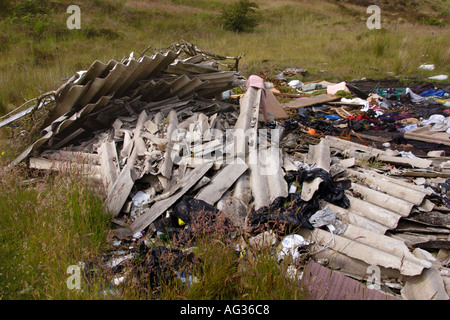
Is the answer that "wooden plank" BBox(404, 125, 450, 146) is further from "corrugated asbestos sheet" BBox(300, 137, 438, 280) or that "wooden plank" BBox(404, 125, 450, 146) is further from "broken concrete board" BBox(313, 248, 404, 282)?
"broken concrete board" BBox(313, 248, 404, 282)

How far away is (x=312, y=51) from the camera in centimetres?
1466

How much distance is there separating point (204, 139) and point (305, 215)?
197cm

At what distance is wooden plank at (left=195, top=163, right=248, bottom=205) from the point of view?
3805mm

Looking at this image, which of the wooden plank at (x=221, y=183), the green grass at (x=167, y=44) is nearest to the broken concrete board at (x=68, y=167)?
the wooden plank at (x=221, y=183)

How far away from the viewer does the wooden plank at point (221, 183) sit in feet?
12.5

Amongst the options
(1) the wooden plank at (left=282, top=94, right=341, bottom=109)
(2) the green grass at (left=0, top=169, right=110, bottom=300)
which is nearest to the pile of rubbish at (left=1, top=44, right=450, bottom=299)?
(2) the green grass at (left=0, top=169, right=110, bottom=300)

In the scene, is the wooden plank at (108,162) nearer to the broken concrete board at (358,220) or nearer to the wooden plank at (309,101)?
the broken concrete board at (358,220)

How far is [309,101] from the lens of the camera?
8969 millimetres

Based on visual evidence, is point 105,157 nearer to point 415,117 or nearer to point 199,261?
point 199,261

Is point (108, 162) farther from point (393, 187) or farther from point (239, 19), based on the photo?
point (239, 19)

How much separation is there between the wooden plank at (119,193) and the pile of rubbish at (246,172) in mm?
12
